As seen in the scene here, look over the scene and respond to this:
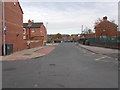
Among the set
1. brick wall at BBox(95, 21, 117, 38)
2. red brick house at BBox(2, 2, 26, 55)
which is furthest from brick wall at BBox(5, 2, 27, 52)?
brick wall at BBox(95, 21, 117, 38)

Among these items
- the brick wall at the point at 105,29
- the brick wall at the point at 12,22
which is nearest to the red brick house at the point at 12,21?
the brick wall at the point at 12,22

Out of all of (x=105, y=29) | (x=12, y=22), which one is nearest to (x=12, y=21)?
(x=12, y=22)

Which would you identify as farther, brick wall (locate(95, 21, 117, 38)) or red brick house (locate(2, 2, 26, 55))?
brick wall (locate(95, 21, 117, 38))

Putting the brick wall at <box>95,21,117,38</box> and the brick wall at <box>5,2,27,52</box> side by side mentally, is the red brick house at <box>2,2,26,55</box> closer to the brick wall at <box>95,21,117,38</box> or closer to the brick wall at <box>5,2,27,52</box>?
the brick wall at <box>5,2,27,52</box>

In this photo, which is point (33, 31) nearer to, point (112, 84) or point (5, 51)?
point (5, 51)

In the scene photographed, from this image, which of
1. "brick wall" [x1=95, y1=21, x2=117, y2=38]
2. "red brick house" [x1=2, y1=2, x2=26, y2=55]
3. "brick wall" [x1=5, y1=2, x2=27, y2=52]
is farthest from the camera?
"brick wall" [x1=95, y1=21, x2=117, y2=38]

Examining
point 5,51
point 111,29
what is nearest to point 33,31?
point 111,29

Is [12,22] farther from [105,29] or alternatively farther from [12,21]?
[105,29]

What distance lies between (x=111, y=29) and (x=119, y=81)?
188 feet

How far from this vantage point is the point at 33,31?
66.1 m

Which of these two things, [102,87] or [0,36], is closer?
[102,87]

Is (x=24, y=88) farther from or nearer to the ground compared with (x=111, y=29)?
nearer to the ground

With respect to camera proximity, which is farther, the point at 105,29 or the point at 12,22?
the point at 105,29

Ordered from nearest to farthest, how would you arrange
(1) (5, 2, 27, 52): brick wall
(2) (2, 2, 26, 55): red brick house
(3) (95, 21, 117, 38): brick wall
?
(2) (2, 2, 26, 55): red brick house → (1) (5, 2, 27, 52): brick wall → (3) (95, 21, 117, 38): brick wall
